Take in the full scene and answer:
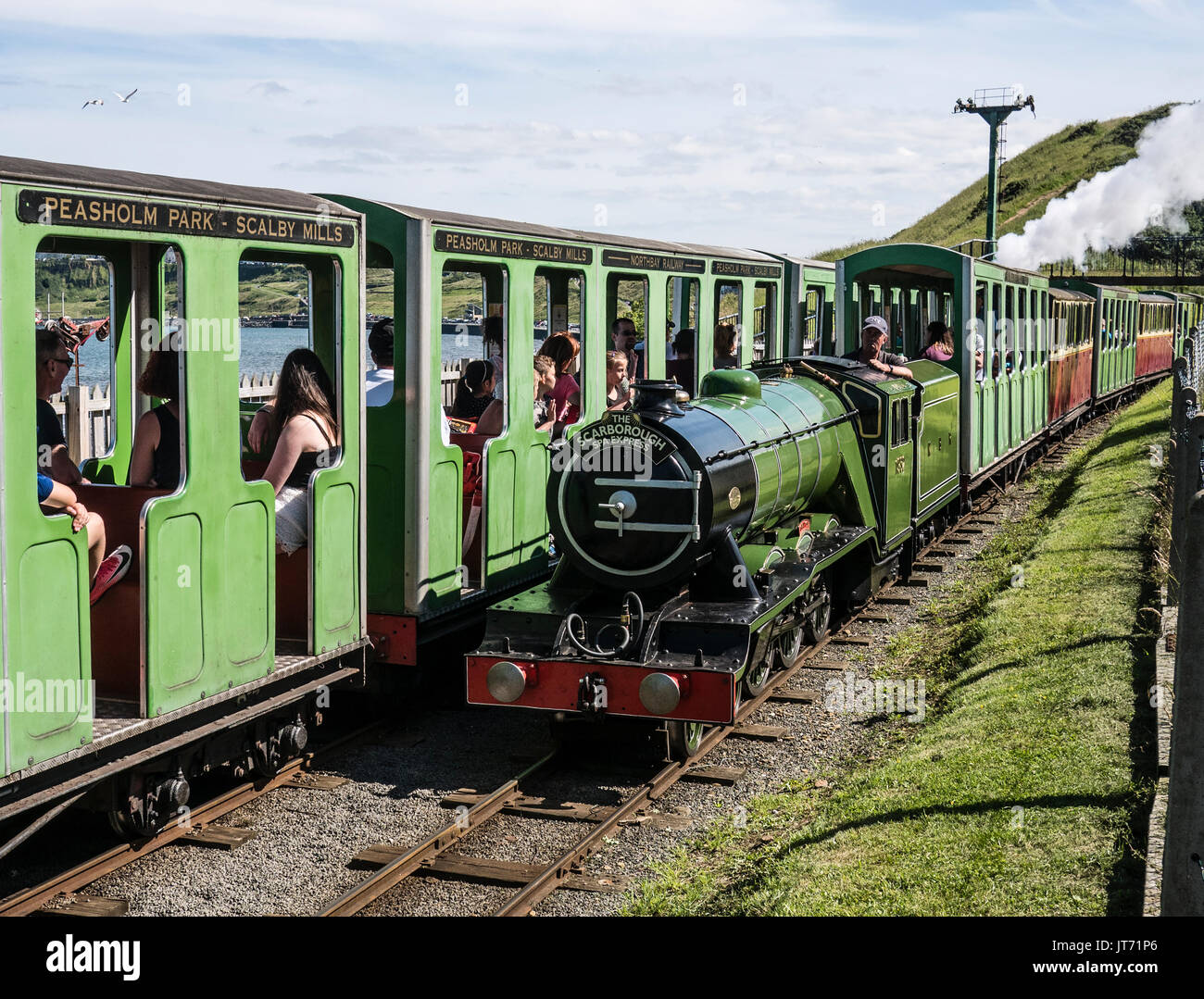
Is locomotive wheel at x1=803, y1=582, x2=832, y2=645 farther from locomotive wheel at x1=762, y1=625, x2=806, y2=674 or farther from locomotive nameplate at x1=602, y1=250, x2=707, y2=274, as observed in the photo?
locomotive nameplate at x1=602, y1=250, x2=707, y2=274

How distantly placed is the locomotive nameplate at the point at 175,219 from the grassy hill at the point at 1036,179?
63588 millimetres

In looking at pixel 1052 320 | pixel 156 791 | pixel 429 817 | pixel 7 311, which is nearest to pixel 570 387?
pixel 429 817

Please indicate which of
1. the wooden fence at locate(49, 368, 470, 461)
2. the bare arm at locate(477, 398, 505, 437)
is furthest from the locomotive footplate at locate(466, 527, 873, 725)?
the wooden fence at locate(49, 368, 470, 461)

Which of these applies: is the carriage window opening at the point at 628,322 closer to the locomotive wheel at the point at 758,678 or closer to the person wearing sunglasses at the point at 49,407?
the locomotive wheel at the point at 758,678

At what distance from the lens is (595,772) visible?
7238 mm

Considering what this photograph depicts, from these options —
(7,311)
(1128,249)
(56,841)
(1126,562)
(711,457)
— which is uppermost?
(1128,249)

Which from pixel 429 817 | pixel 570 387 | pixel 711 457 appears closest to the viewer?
pixel 429 817

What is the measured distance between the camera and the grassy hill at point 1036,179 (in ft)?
260

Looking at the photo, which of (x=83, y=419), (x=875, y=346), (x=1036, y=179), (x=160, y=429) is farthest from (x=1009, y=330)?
(x=1036, y=179)

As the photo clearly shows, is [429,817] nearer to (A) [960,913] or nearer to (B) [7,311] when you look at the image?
(A) [960,913]

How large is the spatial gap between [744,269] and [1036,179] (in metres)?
87.8

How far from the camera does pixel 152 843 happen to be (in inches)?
238

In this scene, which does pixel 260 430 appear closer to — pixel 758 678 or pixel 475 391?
pixel 475 391

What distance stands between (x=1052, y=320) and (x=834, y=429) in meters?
10.8
